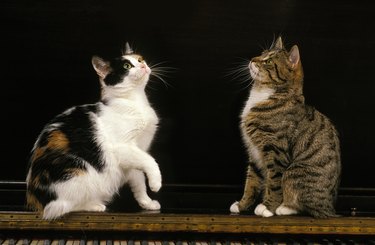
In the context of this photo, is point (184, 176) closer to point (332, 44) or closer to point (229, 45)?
point (229, 45)

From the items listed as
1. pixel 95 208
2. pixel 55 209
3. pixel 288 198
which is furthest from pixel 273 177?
pixel 55 209

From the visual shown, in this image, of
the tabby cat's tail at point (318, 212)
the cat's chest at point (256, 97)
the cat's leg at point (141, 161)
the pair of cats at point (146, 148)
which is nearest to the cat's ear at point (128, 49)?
the pair of cats at point (146, 148)

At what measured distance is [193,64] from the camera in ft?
5.50

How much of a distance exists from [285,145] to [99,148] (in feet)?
2.17

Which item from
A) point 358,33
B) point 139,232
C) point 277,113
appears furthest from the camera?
point 358,33

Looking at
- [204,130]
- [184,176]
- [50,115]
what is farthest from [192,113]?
[50,115]

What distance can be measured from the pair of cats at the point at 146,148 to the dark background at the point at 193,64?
0.36 feet

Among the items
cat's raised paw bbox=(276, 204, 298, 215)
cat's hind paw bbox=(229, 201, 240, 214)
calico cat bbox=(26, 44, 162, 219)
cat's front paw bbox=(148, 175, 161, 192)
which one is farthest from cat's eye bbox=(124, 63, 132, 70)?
cat's raised paw bbox=(276, 204, 298, 215)

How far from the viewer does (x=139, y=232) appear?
1.44 meters

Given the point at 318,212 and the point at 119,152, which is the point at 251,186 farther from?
the point at 119,152

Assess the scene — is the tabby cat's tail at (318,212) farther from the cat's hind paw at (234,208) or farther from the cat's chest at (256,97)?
the cat's chest at (256,97)

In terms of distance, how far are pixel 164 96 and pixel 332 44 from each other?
701 millimetres

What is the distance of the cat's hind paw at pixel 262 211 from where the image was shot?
4.91 feet

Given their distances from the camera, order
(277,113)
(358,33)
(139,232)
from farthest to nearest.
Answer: (358,33) < (277,113) < (139,232)
